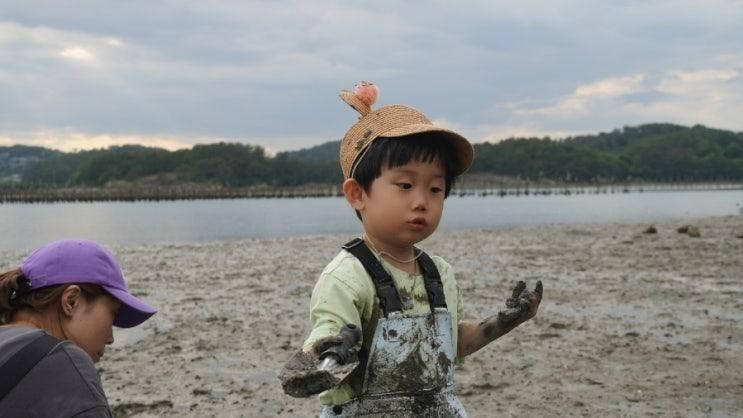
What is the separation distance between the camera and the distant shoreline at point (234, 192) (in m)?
150

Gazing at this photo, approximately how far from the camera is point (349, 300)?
7.55 feet

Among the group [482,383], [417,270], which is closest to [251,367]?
[482,383]

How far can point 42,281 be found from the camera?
2184 mm

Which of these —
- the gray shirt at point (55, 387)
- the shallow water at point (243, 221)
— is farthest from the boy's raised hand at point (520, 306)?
the shallow water at point (243, 221)

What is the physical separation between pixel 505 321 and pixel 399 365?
0.53m

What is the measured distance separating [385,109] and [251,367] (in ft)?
16.9

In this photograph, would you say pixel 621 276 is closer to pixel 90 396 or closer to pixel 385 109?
pixel 385 109

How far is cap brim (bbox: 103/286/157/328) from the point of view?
233 cm

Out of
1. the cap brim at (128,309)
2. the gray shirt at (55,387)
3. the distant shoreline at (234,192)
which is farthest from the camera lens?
the distant shoreline at (234,192)

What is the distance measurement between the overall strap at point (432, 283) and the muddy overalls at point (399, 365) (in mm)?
29

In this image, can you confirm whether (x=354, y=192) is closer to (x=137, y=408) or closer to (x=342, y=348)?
(x=342, y=348)

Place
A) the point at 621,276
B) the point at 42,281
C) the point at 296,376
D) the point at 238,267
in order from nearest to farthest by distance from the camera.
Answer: the point at 296,376
the point at 42,281
the point at 621,276
the point at 238,267

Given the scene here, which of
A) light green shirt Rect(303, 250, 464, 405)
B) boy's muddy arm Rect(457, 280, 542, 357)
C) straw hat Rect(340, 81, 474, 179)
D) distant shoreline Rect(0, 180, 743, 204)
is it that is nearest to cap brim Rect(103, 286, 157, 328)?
light green shirt Rect(303, 250, 464, 405)

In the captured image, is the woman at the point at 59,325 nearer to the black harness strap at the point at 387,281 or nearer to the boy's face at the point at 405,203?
the black harness strap at the point at 387,281
